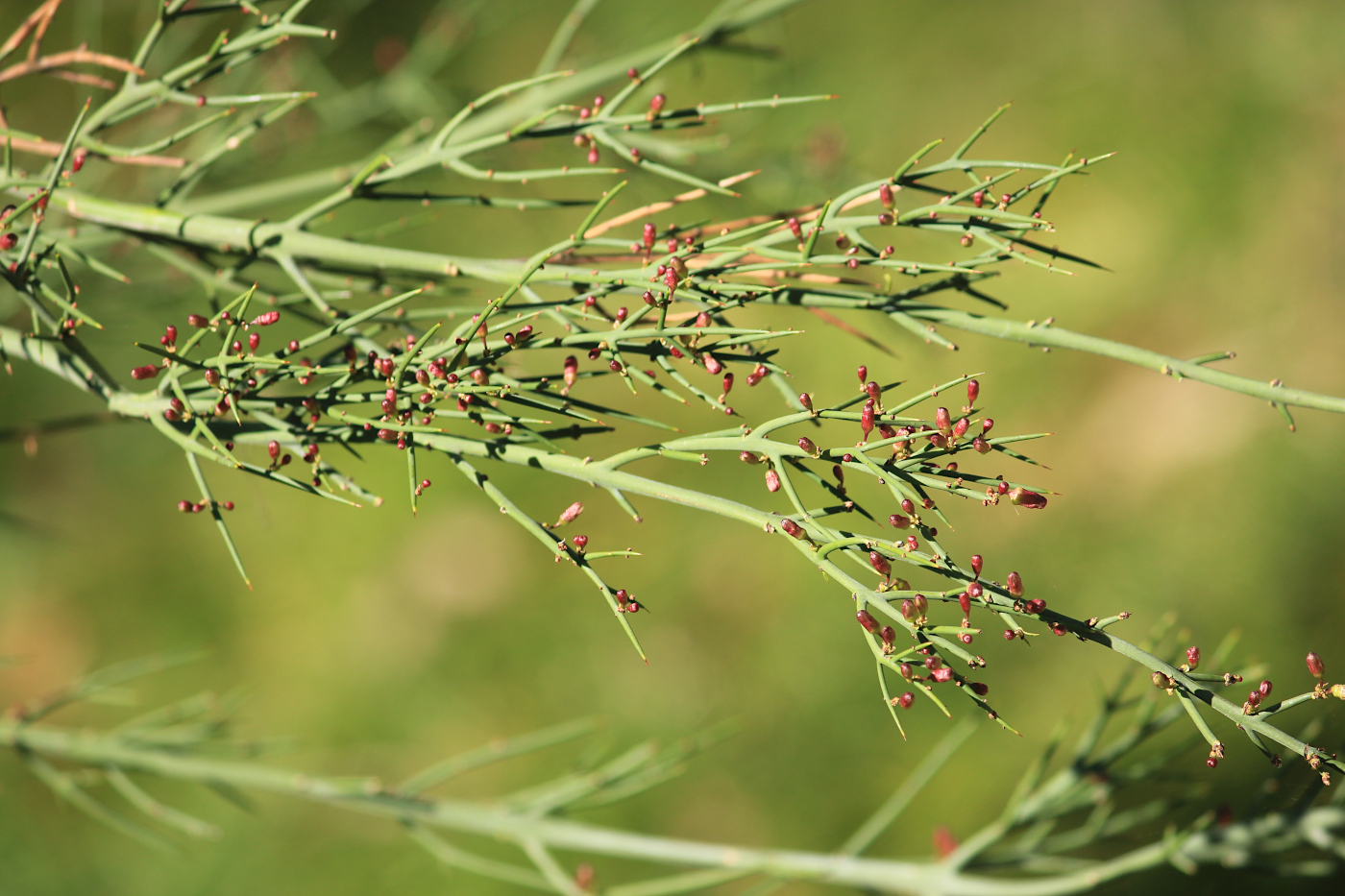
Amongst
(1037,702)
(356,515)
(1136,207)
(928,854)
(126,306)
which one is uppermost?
(126,306)

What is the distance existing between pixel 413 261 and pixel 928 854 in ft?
6.99

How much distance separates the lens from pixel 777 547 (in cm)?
289

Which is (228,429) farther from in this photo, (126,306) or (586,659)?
(586,659)

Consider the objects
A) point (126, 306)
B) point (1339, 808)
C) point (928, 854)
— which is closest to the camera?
point (1339, 808)

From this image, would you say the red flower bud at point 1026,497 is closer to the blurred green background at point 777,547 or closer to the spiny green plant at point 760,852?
the spiny green plant at point 760,852

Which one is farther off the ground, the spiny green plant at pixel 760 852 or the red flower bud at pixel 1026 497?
the red flower bud at pixel 1026 497

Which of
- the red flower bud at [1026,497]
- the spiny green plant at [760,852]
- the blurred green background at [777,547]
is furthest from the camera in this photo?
the blurred green background at [777,547]

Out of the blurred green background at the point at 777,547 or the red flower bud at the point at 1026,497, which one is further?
the blurred green background at the point at 777,547

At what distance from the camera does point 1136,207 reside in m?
2.92

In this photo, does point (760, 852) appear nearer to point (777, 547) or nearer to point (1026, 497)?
point (1026, 497)

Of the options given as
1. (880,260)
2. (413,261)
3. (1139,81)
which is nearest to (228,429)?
(413,261)

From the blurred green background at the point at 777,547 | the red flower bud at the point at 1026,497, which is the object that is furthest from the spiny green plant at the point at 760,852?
the blurred green background at the point at 777,547

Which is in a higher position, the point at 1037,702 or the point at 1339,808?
the point at 1339,808

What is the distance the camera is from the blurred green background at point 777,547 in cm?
258
